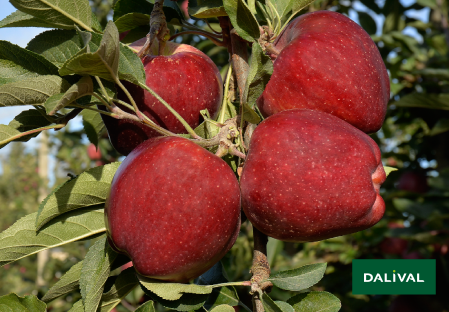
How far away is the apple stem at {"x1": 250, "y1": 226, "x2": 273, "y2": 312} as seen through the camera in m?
0.78

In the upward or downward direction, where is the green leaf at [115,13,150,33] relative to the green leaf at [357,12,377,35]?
upward

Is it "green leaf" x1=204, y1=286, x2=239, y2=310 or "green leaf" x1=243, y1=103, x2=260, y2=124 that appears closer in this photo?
"green leaf" x1=243, y1=103, x2=260, y2=124

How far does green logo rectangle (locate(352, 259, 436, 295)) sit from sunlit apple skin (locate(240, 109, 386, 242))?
1.13 meters

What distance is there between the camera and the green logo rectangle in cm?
181

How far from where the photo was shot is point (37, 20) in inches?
35.0

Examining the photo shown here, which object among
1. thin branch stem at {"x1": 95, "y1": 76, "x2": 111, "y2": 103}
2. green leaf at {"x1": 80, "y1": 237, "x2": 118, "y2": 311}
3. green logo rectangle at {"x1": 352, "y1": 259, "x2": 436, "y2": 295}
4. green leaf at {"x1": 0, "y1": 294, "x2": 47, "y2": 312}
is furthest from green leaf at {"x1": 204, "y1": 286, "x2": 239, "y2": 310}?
green logo rectangle at {"x1": 352, "y1": 259, "x2": 436, "y2": 295}

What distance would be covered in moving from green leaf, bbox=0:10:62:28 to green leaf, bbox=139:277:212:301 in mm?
588

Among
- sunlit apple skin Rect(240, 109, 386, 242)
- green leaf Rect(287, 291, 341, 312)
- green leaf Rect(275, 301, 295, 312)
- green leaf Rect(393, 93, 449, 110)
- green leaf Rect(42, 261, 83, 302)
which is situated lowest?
green leaf Rect(393, 93, 449, 110)

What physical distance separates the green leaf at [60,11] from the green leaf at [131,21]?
10 centimetres

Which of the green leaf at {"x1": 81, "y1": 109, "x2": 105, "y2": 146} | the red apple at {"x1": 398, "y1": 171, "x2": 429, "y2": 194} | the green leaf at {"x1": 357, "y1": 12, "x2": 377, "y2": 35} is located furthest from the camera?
the red apple at {"x1": 398, "y1": 171, "x2": 429, "y2": 194}

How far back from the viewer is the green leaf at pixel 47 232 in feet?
2.81

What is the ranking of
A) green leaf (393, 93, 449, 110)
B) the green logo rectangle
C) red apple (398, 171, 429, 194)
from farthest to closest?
red apple (398, 171, 429, 194)
green leaf (393, 93, 449, 110)
the green logo rectangle

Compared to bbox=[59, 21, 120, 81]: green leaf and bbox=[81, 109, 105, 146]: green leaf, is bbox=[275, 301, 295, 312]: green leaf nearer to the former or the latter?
bbox=[59, 21, 120, 81]: green leaf

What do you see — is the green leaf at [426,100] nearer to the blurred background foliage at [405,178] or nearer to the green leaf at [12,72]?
the blurred background foliage at [405,178]
